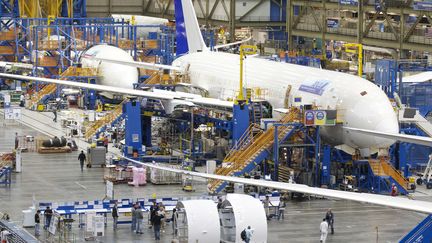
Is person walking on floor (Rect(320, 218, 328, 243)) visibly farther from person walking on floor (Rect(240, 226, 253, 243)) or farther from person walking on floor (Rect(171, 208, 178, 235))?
person walking on floor (Rect(171, 208, 178, 235))

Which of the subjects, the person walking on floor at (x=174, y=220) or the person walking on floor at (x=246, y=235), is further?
the person walking on floor at (x=174, y=220)

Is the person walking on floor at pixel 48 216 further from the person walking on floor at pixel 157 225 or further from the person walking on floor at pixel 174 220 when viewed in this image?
the person walking on floor at pixel 174 220

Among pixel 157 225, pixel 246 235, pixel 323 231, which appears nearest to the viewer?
pixel 246 235

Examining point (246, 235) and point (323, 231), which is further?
point (323, 231)

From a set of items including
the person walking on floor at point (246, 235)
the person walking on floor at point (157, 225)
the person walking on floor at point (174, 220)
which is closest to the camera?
the person walking on floor at point (246, 235)

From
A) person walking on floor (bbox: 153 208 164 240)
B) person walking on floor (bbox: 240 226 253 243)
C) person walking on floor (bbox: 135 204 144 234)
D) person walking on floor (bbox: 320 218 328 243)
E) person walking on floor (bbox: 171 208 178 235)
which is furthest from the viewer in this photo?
person walking on floor (bbox: 135 204 144 234)

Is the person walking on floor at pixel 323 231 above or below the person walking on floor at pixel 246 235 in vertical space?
below

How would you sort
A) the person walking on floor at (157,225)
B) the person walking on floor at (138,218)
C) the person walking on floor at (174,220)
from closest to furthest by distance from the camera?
the person walking on floor at (174,220) < the person walking on floor at (157,225) < the person walking on floor at (138,218)

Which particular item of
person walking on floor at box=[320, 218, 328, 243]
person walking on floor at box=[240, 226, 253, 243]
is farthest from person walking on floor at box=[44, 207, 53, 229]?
person walking on floor at box=[320, 218, 328, 243]

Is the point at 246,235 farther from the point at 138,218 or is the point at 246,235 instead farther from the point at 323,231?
the point at 138,218

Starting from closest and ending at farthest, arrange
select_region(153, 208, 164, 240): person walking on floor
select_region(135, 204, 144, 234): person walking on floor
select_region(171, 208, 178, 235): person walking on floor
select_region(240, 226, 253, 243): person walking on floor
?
select_region(240, 226, 253, 243): person walking on floor < select_region(171, 208, 178, 235): person walking on floor < select_region(153, 208, 164, 240): person walking on floor < select_region(135, 204, 144, 234): person walking on floor

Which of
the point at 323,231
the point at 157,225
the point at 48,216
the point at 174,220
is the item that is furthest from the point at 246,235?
the point at 48,216

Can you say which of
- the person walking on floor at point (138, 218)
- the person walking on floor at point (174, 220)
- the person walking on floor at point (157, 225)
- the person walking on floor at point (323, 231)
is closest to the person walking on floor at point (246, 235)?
the person walking on floor at point (174, 220)

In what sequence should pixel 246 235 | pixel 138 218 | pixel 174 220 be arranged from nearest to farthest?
1. pixel 246 235
2. pixel 174 220
3. pixel 138 218
